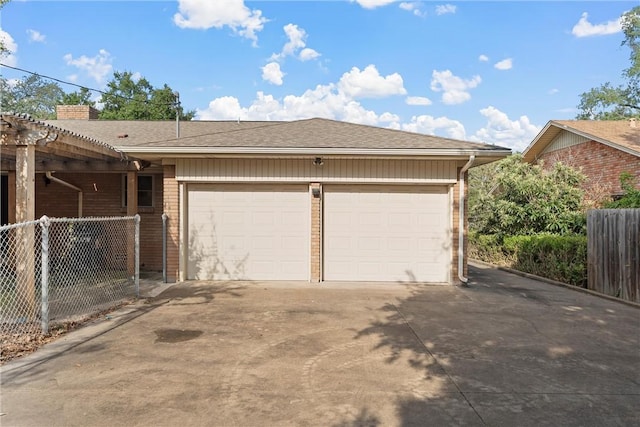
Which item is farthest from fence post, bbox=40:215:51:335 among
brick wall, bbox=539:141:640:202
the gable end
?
the gable end

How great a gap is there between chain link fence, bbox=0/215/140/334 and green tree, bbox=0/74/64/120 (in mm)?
35790

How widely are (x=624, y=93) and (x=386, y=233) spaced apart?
35.3 m

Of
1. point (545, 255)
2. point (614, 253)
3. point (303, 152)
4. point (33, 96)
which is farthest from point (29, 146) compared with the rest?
point (33, 96)

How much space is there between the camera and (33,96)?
137ft

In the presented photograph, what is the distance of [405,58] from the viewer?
16297mm

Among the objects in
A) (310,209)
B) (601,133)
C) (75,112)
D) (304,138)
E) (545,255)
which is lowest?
(545,255)

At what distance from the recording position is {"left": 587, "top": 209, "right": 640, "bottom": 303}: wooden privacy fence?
7352mm

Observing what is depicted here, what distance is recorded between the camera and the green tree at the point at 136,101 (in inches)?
1282

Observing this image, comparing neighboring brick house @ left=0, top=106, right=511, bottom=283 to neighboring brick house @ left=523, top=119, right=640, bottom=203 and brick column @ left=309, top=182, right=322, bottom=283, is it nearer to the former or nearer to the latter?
brick column @ left=309, top=182, right=322, bottom=283

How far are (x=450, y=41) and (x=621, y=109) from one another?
31284mm

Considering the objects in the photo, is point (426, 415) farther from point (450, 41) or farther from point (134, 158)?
point (450, 41)

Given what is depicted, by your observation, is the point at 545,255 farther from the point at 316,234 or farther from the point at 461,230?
the point at 316,234

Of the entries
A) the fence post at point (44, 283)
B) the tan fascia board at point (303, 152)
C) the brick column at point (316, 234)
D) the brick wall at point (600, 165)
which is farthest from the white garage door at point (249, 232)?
the brick wall at point (600, 165)

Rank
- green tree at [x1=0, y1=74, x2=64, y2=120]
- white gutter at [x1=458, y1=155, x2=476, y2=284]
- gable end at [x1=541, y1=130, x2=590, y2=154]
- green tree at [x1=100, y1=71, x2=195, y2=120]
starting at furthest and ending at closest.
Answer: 1. green tree at [x1=0, y1=74, x2=64, y2=120]
2. green tree at [x1=100, y1=71, x2=195, y2=120]
3. gable end at [x1=541, y1=130, x2=590, y2=154]
4. white gutter at [x1=458, y1=155, x2=476, y2=284]
